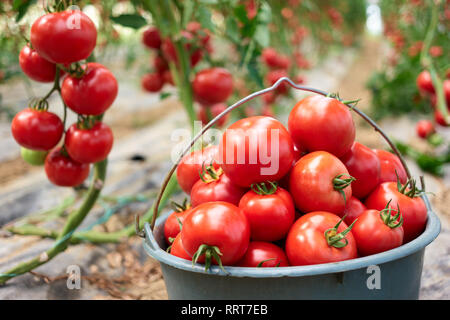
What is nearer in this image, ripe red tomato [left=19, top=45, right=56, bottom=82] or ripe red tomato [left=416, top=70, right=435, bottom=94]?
ripe red tomato [left=19, top=45, right=56, bottom=82]

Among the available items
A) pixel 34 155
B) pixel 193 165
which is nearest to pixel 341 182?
pixel 193 165

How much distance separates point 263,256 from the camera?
0.81 meters

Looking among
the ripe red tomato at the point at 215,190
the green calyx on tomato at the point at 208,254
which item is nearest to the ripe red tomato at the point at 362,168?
the ripe red tomato at the point at 215,190

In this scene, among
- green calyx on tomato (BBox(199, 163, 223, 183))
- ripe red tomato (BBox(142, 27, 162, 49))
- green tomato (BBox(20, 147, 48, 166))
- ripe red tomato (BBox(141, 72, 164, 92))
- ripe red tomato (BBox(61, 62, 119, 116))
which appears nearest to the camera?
green calyx on tomato (BBox(199, 163, 223, 183))

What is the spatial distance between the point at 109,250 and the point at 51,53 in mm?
897

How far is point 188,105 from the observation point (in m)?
1.77

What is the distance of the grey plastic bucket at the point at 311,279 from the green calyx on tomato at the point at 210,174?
20cm

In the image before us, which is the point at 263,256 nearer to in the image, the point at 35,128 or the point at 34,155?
the point at 35,128

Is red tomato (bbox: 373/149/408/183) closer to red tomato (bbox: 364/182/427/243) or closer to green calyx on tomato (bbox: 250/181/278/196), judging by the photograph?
red tomato (bbox: 364/182/427/243)

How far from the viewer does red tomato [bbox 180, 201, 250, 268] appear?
762 mm

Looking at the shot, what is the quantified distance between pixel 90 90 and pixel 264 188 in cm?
57

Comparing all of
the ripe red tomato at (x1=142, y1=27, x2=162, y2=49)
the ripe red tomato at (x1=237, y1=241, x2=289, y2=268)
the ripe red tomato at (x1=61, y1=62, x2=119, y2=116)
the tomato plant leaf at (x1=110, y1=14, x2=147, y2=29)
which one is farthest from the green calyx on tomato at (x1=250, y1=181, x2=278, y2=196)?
the ripe red tomato at (x1=142, y1=27, x2=162, y2=49)

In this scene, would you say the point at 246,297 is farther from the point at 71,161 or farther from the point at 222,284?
the point at 71,161
